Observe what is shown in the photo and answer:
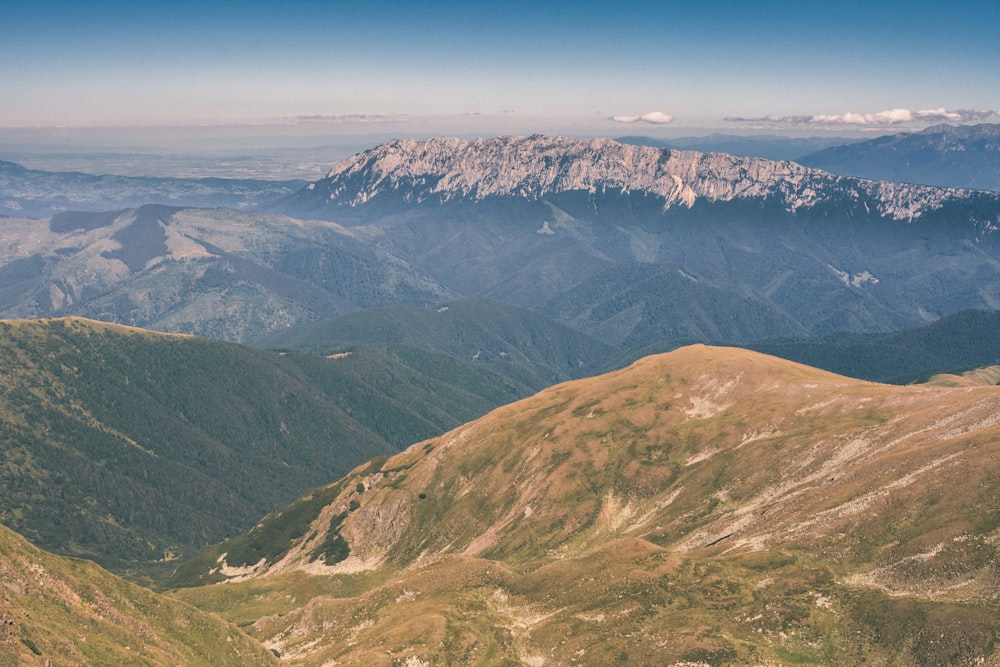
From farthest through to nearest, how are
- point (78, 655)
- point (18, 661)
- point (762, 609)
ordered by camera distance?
point (762, 609)
point (78, 655)
point (18, 661)

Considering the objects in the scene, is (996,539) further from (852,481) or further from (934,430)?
(934,430)

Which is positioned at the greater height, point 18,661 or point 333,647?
point 18,661

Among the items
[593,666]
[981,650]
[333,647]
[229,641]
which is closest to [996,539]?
[981,650]

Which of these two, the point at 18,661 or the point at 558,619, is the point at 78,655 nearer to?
the point at 18,661

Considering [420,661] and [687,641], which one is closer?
[687,641]

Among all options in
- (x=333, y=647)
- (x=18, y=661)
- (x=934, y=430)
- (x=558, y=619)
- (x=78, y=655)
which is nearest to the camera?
(x=18, y=661)

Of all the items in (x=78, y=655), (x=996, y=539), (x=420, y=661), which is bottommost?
(x=420, y=661)
